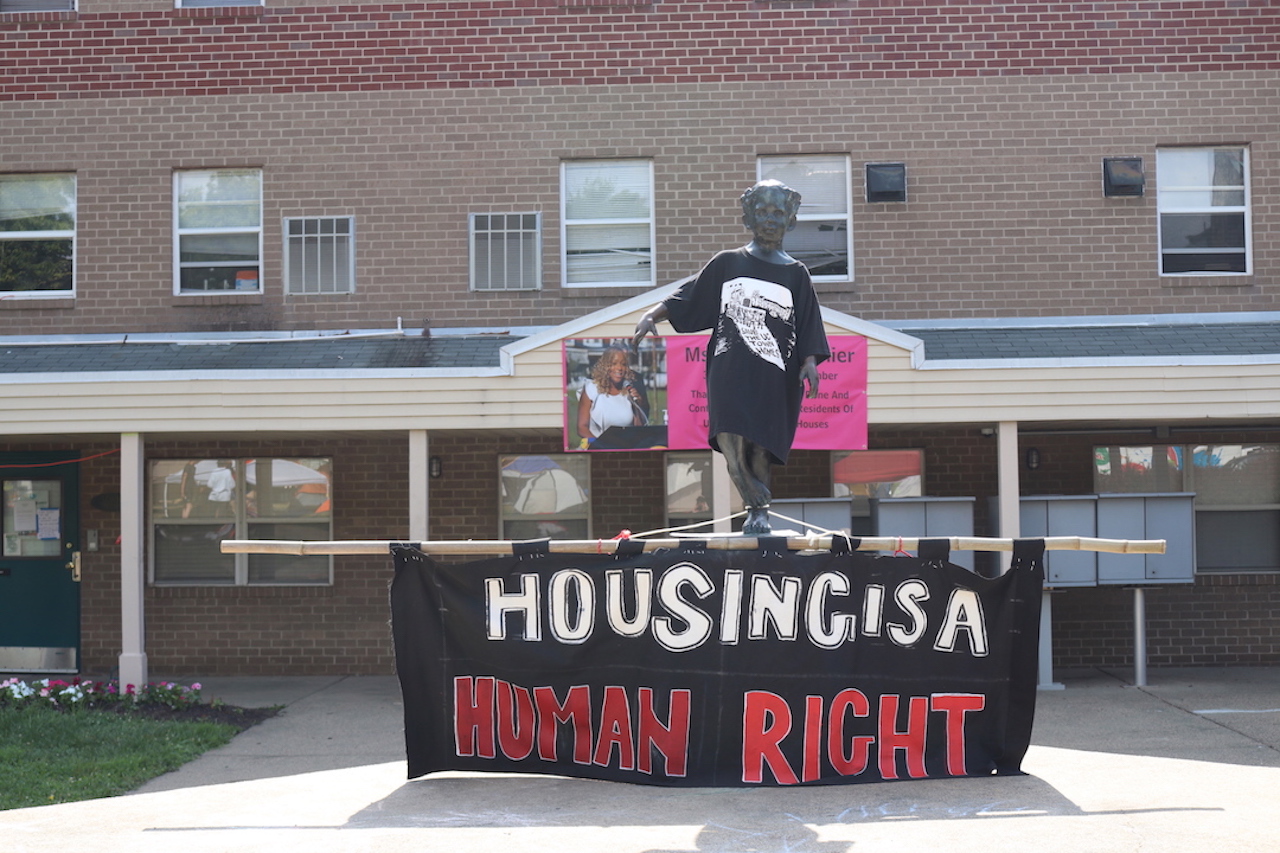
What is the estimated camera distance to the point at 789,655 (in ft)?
21.0

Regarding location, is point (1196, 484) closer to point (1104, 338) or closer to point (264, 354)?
point (1104, 338)

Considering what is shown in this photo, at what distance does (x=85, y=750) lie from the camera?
8.90m

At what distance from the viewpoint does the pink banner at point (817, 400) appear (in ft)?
34.8

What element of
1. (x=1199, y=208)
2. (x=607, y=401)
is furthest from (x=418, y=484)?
(x=1199, y=208)

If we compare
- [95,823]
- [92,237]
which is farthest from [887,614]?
[92,237]

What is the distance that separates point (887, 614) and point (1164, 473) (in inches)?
286

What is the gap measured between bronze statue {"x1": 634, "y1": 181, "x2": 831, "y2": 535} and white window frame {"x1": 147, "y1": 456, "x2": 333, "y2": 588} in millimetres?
7363

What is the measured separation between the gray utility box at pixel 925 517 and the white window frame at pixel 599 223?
3.33 m

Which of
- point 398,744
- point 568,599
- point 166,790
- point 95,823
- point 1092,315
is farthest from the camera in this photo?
point 1092,315

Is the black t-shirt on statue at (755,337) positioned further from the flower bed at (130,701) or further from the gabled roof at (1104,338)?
the flower bed at (130,701)

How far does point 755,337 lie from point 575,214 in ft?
21.8

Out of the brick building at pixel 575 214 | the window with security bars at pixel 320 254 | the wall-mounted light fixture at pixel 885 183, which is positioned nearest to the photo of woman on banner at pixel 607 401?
the brick building at pixel 575 214

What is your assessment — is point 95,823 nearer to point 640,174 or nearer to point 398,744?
point 398,744

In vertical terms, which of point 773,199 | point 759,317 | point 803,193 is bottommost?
point 759,317
